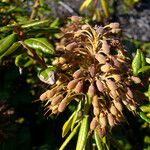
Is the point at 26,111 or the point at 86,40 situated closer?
the point at 86,40

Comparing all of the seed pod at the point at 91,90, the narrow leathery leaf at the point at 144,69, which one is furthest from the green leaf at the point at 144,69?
the seed pod at the point at 91,90

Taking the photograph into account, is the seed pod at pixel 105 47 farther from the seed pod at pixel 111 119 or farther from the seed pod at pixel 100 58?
the seed pod at pixel 111 119

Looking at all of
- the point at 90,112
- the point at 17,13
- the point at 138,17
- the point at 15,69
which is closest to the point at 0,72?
the point at 15,69

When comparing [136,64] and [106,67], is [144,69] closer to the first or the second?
[136,64]

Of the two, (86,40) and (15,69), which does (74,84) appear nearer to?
(86,40)

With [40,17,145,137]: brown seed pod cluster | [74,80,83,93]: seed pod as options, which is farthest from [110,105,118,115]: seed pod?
[74,80,83,93]: seed pod

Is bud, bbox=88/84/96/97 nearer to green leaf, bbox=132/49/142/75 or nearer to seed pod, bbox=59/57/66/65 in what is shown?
seed pod, bbox=59/57/66/65

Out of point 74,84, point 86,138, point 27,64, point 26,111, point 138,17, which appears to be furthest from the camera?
point 138,17
